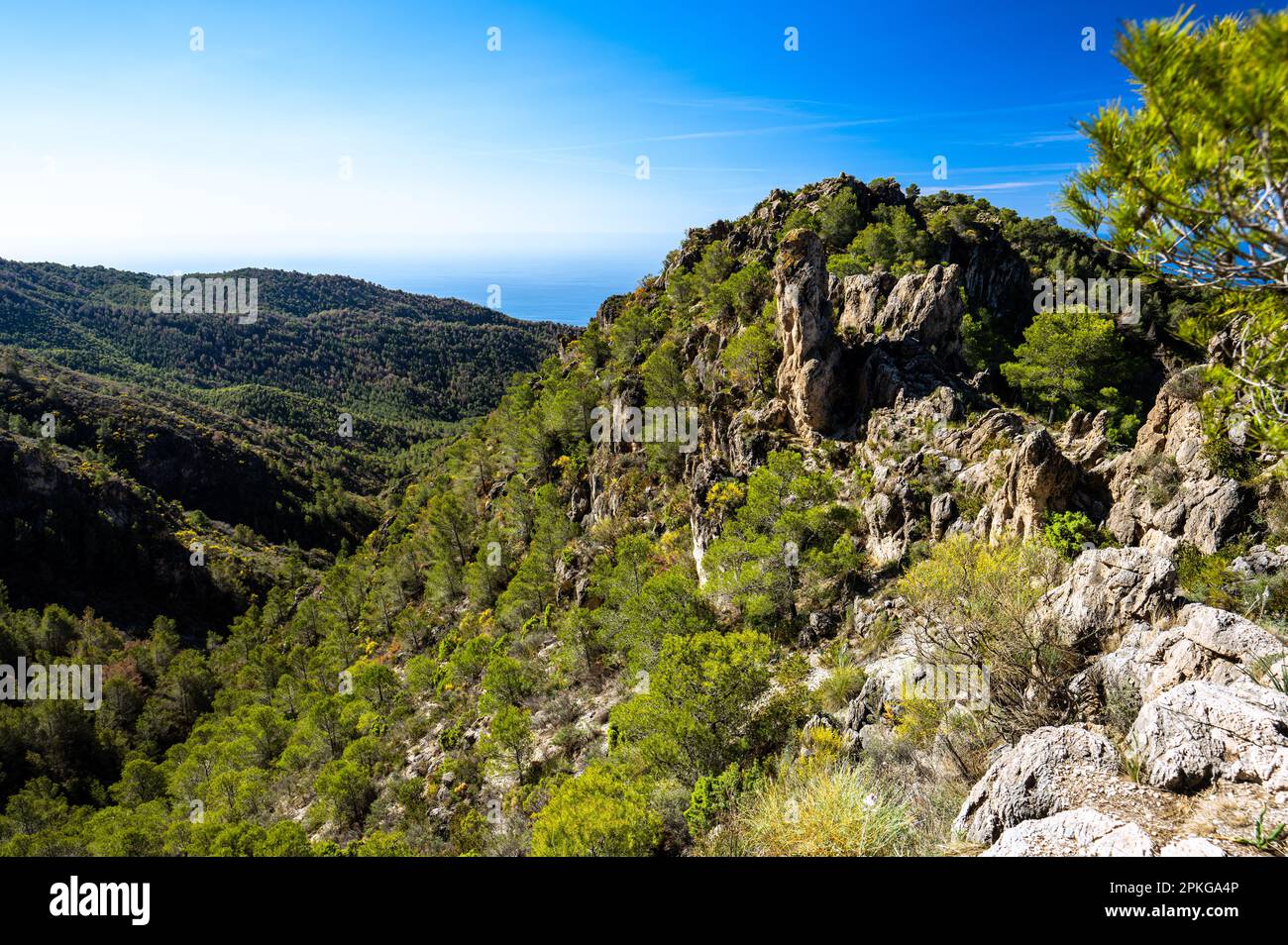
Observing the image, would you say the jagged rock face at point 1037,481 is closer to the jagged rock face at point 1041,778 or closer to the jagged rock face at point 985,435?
the jagged rock face at point 985,435

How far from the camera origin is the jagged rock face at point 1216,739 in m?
6.20

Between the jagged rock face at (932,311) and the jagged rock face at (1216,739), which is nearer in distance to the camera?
the jagged rock face at (1216,739)

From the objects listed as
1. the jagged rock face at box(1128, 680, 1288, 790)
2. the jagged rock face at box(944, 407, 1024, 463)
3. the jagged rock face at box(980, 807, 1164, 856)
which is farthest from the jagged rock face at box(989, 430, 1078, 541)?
the jagged rock face at box(980, 807, 1164, 856)

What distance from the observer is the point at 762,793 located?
12344mm

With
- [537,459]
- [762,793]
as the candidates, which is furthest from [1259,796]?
[537,459]

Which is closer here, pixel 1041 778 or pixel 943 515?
pixel 1041 778

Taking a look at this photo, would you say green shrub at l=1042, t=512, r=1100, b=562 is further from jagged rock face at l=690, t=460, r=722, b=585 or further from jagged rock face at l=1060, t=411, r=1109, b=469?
jagged rock face at l=690, t=460, r=722, b=585

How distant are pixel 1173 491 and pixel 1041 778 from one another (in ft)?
39.4

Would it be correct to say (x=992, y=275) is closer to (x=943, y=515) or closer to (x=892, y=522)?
(x=892, y=522)

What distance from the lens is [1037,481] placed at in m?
16.2

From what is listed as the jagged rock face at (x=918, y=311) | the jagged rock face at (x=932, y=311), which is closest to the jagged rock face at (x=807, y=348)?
the jagged rock face at (x=918, y=311)

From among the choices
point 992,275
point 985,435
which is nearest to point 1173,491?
point 985,435

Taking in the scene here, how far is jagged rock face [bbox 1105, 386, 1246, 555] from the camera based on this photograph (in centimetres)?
1319

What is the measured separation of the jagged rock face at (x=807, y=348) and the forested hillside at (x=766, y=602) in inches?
8.5
